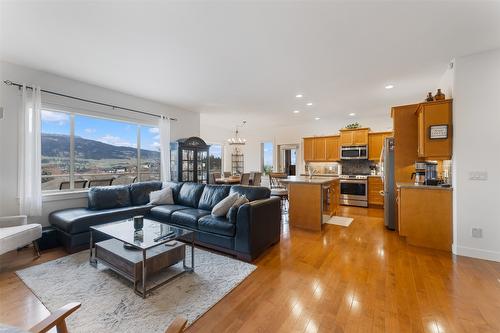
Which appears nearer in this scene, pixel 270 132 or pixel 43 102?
pixel 43 102

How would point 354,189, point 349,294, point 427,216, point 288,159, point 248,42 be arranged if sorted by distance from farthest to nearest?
point 288,159 < point 354,189 < point 427,216 < point 248,42 < point 349,294

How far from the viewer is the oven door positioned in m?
6.24

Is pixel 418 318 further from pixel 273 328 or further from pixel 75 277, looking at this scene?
pixel 75 277

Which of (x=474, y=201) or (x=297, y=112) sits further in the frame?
(x=297, y=112)

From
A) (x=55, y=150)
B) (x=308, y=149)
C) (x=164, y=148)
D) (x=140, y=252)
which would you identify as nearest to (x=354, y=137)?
(x=308, y=149)

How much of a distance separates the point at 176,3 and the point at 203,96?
2.79 m

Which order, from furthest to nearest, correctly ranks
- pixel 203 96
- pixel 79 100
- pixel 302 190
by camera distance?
pixel 203 96
pixel 302 190
pixel 79 100

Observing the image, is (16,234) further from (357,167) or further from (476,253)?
(357,167)

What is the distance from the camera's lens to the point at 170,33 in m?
2.47

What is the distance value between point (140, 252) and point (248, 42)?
2856 mm

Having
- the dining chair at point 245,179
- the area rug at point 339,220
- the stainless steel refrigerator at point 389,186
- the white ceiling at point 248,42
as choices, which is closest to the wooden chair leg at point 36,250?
the white ceiling at point 248,42

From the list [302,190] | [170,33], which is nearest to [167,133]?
[170,33]

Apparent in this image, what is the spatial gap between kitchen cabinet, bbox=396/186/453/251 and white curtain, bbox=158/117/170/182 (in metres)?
4.98

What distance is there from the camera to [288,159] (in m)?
8.38
